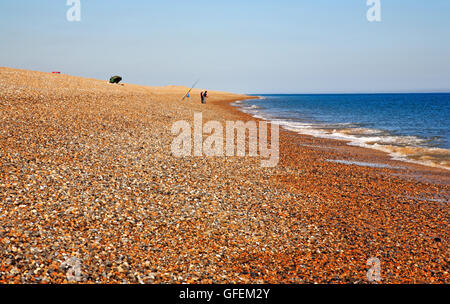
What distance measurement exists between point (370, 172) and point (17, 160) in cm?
1878

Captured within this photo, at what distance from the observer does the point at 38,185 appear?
10.9 m

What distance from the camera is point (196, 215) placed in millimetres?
10586

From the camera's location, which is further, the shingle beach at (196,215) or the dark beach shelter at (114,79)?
the dark beach shelter at (114,79)

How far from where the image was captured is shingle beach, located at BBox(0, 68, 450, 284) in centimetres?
773

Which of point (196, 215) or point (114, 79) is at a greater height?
point (114, 79)

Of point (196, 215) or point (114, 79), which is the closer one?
point (196, 215)

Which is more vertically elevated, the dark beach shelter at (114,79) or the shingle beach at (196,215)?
the dark beach shelter at (114,79)

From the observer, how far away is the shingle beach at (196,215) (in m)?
7.73

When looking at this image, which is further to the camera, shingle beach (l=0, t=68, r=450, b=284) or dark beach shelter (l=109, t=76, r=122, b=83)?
dark beach shelter (l=109, t=76, r=122, b=83)

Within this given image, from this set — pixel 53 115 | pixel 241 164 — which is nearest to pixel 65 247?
pixel 241 164

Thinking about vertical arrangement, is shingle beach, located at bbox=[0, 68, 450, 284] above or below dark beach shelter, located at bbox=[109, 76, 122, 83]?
below
